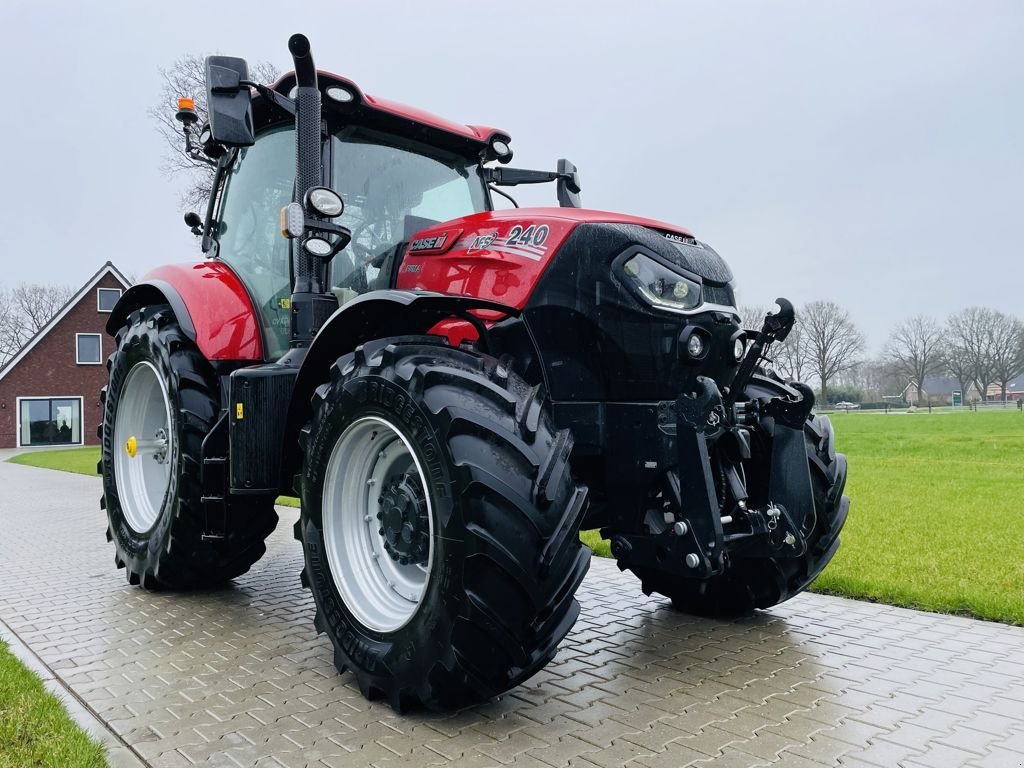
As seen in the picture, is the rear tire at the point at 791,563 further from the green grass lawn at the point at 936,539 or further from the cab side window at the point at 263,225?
the cab side window at the point at 263,225

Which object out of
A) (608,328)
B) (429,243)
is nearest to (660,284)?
(608,328)

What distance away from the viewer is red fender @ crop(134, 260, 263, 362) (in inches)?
179

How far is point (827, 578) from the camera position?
5.22m

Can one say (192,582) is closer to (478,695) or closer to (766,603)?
(478,695)

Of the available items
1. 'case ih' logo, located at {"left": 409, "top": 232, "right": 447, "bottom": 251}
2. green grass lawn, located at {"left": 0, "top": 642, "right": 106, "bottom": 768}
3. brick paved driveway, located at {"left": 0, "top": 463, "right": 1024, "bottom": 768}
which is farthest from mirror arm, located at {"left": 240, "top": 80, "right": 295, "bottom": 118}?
green grass lawn, located at {"left": 0, "top": 642, "right": 106, "bottom": 768}

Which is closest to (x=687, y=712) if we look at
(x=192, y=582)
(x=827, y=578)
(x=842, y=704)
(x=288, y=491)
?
(x=842, y=704)

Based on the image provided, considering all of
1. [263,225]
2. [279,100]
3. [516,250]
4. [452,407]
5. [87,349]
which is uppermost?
[279,100]

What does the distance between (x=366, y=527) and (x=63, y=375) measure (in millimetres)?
35604

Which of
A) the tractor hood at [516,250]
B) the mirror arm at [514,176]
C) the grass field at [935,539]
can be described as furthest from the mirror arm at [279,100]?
the grass field at [935,539]

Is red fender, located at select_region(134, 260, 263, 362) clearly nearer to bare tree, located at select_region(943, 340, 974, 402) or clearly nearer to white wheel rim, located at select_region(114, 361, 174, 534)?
white wheel rim, located at select_region(114, 361, 174, 534)

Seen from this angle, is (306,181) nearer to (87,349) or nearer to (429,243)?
(429,243)

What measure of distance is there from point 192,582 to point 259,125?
2751 millimetres

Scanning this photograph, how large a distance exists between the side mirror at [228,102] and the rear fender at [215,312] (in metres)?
1.12

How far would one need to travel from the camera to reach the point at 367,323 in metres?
3.52
